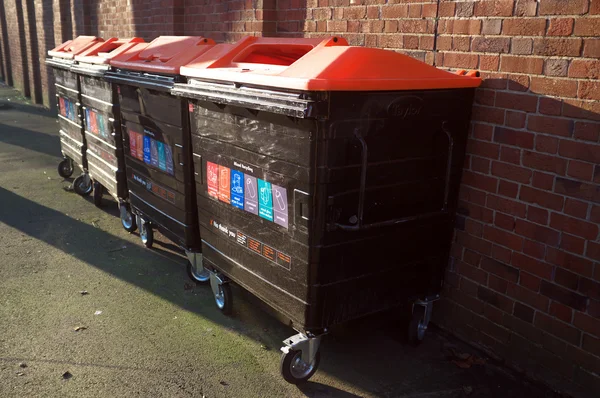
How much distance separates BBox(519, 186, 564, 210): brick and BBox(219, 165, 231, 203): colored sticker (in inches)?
67.1

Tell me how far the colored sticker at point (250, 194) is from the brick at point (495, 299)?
59.0 inches

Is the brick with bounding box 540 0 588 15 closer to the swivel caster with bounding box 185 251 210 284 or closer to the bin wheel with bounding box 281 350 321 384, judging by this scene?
the bin wheel with bounding box 281 350 321 384

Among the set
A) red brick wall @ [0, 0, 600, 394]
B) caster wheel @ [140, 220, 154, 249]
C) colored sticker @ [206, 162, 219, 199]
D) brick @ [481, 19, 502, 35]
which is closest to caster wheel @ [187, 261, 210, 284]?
caster wheel @ [140, 220, 154, 249]

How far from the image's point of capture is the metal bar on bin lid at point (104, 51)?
17.0 ft

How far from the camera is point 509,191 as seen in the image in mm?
3172

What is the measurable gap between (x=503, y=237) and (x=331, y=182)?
4.02 ft

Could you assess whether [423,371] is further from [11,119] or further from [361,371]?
[11,119]

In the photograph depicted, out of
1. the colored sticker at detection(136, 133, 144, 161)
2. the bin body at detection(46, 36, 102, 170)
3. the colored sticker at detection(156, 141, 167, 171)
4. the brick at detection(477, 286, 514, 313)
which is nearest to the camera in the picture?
the brick at detection(477, 286, 514, 313)

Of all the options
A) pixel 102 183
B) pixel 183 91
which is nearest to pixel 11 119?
pixel 102 183

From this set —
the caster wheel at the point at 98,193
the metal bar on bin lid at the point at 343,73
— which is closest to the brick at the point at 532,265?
the metal bar on bin lid at the point at 343,73

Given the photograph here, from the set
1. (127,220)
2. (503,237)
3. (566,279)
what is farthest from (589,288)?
(127,220)

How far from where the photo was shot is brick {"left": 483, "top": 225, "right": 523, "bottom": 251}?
10.4ft

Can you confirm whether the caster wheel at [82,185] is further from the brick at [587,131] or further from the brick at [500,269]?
the brick at [587,131]

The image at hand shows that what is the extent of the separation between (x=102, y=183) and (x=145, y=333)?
2609 mm
